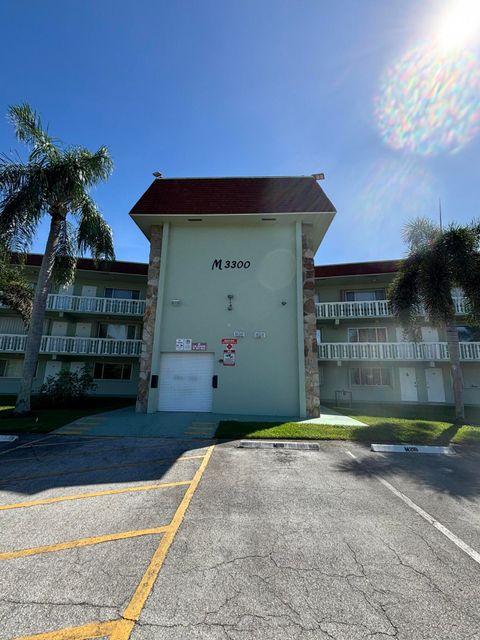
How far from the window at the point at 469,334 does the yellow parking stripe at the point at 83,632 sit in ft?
70.6

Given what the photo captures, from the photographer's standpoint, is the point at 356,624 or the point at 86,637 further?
the point at 356,624

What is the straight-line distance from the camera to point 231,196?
13406 mm

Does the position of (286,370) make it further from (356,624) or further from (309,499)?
(356,624)

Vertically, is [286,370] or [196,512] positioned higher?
[286,370]

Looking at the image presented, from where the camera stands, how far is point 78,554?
306 centimetres

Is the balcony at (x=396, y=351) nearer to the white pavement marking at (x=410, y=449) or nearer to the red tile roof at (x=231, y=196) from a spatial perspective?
the red tile roof at (x=231, y=196)

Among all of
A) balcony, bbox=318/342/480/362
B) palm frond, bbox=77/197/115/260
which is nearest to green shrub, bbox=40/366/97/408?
palm frond, bbox=77/197/115/260

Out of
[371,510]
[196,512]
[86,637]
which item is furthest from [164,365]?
[86,637]

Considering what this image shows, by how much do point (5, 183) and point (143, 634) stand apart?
1452 centimetres

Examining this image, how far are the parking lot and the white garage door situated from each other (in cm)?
647

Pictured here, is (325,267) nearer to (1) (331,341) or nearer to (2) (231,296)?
(1) (331,341)

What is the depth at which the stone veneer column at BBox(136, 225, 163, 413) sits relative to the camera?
12391mm

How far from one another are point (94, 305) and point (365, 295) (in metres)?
17.6

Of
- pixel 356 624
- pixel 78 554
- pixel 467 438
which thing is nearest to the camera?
pixel 356 624
